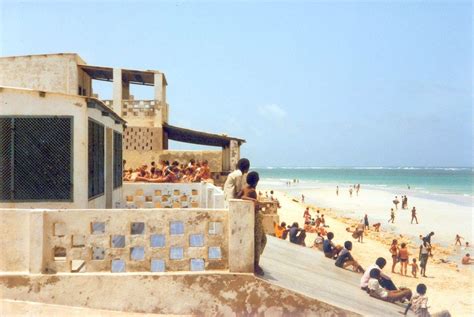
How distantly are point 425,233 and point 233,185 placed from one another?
25.5 meters

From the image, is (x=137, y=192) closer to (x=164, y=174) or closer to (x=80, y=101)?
(x=164, y=174)

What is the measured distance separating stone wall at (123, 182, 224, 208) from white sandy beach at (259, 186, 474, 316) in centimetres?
721

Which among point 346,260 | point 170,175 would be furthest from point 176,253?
point 170,175

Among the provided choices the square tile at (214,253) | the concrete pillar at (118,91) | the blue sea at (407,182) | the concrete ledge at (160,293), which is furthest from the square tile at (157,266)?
the blue sea at (407,182)

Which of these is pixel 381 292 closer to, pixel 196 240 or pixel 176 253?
pixel 196 240

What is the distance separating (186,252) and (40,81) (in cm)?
1452

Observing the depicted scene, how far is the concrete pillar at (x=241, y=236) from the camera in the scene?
5.11m

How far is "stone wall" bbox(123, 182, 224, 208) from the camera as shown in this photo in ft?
37.5

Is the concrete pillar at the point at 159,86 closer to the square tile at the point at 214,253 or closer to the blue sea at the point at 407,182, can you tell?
the square tile at the point at 214,253

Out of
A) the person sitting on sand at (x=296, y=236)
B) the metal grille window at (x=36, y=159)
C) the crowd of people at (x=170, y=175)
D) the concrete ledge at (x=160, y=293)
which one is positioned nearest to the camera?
the concrete ledge at (x=160, y=293)

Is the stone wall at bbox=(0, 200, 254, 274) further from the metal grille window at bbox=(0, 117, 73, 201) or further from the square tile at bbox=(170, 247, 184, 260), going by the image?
the metal grille window at bbox=(0, 117, 73, 201)

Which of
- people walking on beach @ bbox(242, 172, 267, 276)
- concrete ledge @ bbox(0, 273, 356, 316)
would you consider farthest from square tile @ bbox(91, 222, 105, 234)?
people walking on beach @ bbox(242, 172, 267, 276)

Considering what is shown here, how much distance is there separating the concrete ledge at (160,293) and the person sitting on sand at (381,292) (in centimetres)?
365

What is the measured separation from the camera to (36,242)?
4.85 m
